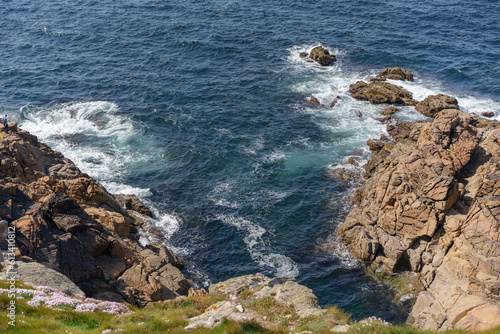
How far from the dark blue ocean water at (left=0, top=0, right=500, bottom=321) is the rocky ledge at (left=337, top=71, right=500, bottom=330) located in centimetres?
426

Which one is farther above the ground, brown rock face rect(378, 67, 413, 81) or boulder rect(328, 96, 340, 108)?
brown rock face rect(378, 67, 413, 81)

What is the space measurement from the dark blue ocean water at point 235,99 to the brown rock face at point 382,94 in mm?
2772

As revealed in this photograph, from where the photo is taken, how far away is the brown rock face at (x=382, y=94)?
277ft

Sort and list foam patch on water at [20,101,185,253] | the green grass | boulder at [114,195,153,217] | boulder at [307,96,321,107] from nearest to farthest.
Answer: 1. the green grass
2. boulder at [114,195,153,217]
3. foam patch on water at [20,101,185,253]
4. boulder at [307,96,321,107]

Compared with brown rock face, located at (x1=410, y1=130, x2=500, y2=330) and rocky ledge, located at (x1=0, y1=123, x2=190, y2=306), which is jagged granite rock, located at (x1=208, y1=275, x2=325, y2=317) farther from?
brown rock face, located at (x1=410, y1=130, x2=500, y2=330)

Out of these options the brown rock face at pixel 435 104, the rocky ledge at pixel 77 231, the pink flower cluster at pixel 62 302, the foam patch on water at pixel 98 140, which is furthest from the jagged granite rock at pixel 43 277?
the brown rock face at pixel 435 104

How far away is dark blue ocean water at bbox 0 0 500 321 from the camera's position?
189ft

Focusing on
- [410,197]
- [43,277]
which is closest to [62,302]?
[43,277]

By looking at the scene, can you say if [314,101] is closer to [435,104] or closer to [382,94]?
[382,94]

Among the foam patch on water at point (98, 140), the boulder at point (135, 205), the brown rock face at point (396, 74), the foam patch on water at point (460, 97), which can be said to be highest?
the brown rock face at point (396, 74)

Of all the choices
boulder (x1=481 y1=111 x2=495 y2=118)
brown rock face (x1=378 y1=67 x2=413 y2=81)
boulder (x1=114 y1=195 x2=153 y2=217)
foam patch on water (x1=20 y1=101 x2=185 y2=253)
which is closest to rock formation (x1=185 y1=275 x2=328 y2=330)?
foam patch on water (x1=20 y1=101 x2=185 y2=253)

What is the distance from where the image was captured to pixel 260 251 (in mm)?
55219

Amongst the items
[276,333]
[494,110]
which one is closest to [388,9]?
[494,110]

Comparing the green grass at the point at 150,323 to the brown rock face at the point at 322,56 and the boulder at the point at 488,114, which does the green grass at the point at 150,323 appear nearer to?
the boulder at the point at 488,114
